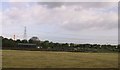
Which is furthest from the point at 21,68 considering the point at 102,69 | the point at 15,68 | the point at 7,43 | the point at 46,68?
the point at 7,43

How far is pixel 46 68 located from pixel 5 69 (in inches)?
120

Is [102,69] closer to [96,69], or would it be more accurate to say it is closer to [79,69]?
[96,69]

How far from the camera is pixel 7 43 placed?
73.2 m

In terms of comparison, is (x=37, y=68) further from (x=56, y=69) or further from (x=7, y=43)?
(x=7, y=43)

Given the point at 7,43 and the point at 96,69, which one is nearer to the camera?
the point at 96,69

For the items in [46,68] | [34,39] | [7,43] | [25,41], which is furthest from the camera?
[34,39]

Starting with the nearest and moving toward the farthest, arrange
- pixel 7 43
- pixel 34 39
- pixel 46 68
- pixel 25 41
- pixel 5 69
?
pixel 5 69 < pixel 46 68 < pixel 7 43 < pixel 25 41 < pixel 34 39

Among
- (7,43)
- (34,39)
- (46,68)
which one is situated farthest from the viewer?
(34,39)

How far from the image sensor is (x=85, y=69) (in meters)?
19.5

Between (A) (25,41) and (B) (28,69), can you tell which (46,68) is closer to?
(B) (28,69)

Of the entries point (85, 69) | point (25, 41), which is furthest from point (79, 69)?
point (25, 41)

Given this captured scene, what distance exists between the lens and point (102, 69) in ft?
65.4

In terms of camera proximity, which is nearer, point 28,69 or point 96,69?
point 28,69

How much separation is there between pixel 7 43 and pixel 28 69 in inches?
2231
